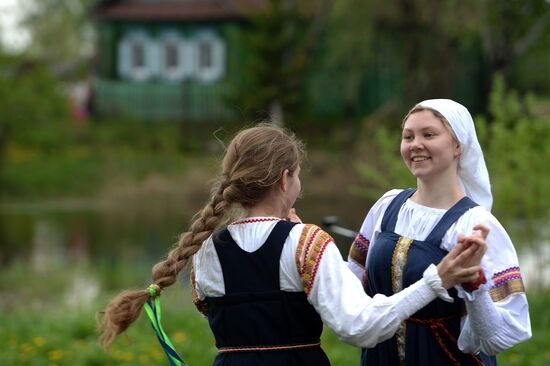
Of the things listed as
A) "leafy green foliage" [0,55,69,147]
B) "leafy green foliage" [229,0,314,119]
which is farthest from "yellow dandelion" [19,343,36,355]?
"leafy green foliage" [0,55,69,147]

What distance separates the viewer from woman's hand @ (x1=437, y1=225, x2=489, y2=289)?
9.46 feet

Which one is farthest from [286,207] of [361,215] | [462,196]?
[361,215]

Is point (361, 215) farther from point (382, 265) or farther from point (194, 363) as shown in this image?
point (382, 265)

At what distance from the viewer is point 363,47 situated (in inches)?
944

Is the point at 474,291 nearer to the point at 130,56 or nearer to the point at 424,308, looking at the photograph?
the point at 424,308

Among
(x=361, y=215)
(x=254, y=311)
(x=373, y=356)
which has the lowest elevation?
(x=361, y=215)

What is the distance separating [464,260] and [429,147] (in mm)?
477

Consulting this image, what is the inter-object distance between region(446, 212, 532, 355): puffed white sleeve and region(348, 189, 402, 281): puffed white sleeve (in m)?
0.44

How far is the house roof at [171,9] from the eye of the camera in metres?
28.2

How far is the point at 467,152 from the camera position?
3318mm

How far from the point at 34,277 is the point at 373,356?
937cm

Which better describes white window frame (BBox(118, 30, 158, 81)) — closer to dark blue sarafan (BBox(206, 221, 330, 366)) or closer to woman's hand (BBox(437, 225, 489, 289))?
dark blue sarafan (BBox(206, 221, 330, 366))

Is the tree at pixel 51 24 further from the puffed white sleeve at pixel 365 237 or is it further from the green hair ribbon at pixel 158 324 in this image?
the green hair ribbon at pixel 158 324

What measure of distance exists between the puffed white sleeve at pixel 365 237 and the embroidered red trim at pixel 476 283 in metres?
0.60
